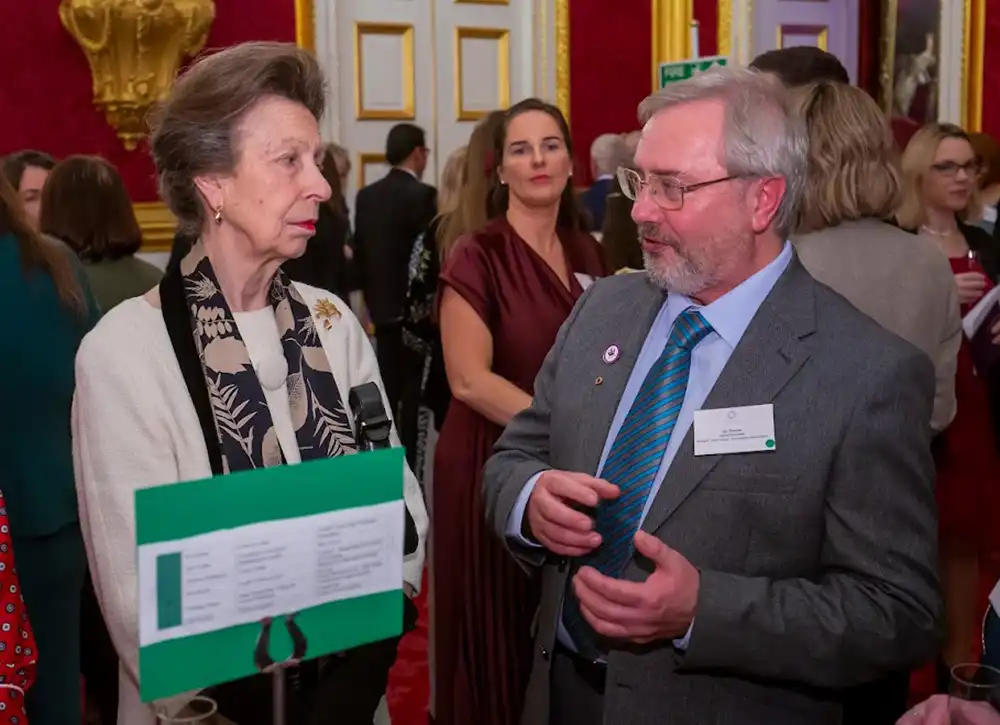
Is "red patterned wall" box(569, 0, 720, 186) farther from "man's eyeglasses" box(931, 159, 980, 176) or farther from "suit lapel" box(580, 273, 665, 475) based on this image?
"suit lapel" box(580, 273, 665, 475)

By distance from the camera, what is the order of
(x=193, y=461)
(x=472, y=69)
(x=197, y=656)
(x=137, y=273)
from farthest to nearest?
1. (x=472, y=69)
2. (x=137, y=273)
3. (x=193, y=461)
4. (x=197, y=656)

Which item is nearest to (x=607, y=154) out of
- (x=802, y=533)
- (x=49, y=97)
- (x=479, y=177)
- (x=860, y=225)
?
(x=49, y=97)

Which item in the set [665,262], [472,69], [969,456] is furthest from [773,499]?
[472,69]

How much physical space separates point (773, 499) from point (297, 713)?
727 mm

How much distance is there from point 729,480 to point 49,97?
5.31 meters

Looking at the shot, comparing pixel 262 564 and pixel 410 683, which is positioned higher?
pixel 262 564

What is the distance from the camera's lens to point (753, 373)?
5.81 feet

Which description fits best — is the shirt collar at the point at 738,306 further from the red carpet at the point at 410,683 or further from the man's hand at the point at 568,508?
the red carpet at the point at 410,683

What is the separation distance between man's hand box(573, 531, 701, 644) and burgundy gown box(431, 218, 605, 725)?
4.91 feet

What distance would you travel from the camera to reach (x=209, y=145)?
6.19ft

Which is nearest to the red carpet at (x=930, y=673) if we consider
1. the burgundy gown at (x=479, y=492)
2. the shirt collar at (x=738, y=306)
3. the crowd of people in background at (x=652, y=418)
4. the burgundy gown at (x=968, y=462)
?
the burgundy gown at (x=968, y=462)

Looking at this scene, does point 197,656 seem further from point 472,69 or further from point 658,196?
point 472,69

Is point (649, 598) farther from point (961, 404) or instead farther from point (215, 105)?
point (961, 404)

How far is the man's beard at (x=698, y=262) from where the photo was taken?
1847 mm
